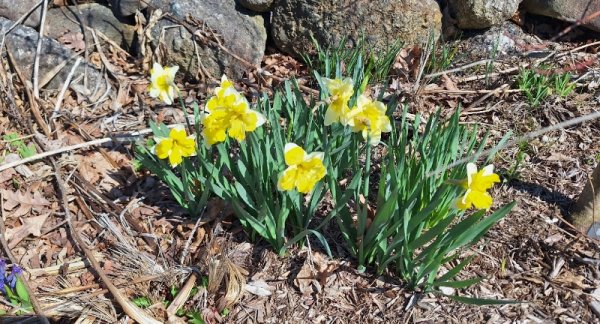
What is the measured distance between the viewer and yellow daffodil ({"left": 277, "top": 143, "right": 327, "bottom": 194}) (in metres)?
1.79

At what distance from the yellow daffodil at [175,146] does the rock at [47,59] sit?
158 cm

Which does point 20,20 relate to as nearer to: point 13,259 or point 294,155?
point 13,259

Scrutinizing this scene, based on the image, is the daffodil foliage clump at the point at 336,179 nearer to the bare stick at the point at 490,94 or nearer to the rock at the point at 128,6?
the bare stick at the point at 490,94

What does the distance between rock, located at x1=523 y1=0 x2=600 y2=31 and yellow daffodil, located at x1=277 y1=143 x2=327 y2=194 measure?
8.23 ft

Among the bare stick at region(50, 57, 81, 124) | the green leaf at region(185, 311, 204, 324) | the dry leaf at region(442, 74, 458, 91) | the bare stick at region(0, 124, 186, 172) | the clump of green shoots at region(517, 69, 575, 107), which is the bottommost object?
the green leaf at region(185, 311, 204, 324)

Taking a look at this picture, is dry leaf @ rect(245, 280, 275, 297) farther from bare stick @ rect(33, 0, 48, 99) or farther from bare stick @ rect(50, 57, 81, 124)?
bare stick @ rect(33, 0, 48, 99)

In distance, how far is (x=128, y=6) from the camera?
3625 millimetres

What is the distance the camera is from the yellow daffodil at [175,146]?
2.06m

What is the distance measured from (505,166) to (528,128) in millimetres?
402

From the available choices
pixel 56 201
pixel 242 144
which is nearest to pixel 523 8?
pixel 242 144

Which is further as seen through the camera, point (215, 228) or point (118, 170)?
point (118, 170)

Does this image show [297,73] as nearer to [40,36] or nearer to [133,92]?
[133,92]

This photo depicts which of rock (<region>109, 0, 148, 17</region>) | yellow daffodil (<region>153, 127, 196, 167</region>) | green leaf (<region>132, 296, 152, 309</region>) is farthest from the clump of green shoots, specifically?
rock (<region>109, 0, 148, 17</region>)

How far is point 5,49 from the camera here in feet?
11.1
